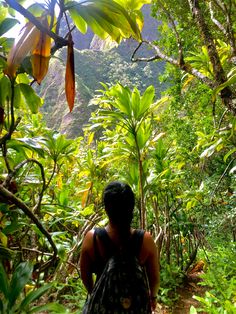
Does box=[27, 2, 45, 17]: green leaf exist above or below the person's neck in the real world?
above

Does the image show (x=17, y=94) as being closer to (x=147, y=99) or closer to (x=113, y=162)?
(x=147, y=99)

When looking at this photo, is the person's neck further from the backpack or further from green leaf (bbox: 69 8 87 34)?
green leaf (bbox: 69 8 87 34)

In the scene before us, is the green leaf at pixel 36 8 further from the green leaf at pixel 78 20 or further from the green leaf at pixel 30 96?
the green leaf at pixel 30 96

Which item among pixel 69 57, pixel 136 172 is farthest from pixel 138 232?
pixel 136 172

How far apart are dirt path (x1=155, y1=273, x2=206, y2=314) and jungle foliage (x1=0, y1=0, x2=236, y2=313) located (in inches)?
4.0

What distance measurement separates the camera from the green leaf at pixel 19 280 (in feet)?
4.01

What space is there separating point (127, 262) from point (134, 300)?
0.13 meters

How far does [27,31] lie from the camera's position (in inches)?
33.9

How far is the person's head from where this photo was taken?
1189mm

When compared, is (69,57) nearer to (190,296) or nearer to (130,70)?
(190,296)

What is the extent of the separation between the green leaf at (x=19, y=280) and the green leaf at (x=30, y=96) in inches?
25.2

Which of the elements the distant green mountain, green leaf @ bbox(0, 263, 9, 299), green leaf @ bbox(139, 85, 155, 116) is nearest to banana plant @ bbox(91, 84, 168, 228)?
green leaf @ bbox(139, 85, 155, 116)

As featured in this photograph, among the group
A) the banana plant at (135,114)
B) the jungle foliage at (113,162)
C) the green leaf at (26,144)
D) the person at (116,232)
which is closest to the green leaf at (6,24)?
the jungle foliage at (113,162)

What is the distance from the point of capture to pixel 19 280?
1.26 meters
